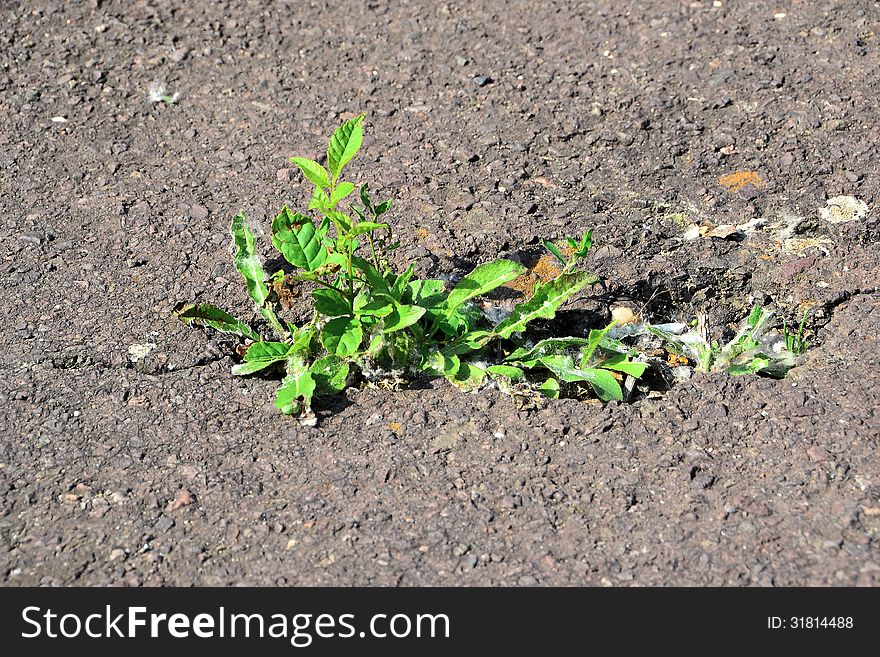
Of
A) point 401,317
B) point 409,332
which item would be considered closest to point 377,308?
point 401,317

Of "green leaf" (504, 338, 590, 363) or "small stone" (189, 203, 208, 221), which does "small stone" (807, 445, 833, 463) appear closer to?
"green leaf" (504, 338, 590, 363)

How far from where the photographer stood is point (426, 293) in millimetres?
2619

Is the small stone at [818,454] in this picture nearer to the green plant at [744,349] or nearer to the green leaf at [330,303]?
the green plant at [744,349]

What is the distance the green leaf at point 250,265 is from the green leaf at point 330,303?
10.5 inches

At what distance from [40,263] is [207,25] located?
1389 millimetres

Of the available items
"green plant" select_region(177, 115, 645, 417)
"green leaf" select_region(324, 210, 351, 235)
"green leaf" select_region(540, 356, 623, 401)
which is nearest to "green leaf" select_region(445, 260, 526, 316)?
"green plant" select_region(177, 115, 645, 417)

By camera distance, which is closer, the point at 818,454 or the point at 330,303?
the point at 818,454

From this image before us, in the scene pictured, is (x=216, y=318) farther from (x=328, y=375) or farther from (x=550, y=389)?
(x=550, y=389)

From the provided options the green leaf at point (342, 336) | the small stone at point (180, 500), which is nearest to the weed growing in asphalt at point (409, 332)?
the green leaf at point (342, 336)

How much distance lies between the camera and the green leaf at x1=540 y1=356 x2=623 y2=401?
2.48m

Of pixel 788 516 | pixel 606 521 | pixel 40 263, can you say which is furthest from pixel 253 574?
pixel 40 263

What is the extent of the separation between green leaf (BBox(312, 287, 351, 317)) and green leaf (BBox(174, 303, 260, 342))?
0.31m

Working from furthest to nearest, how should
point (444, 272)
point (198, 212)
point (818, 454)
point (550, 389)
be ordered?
point (198, 212) → point (444, 272) → point (550, 389) → point (818, 454)

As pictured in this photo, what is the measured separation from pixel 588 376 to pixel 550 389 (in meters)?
0.10
